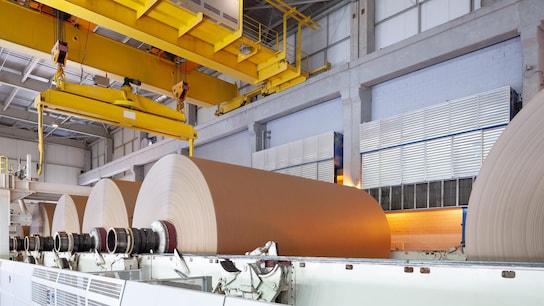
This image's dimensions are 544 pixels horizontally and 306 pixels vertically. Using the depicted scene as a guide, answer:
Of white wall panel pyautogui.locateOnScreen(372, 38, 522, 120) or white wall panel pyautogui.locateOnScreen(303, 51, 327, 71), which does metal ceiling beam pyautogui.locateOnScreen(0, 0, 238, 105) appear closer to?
white wall panel pyautogui.locateOnScreen(303, 51, 327, 71)

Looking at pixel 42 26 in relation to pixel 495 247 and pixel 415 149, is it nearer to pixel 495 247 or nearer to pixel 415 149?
pixel 415 149

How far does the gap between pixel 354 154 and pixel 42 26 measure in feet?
16.3

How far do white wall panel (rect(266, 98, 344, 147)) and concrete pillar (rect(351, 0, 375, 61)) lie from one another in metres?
0.93

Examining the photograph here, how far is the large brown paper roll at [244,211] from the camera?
3289 millimetres

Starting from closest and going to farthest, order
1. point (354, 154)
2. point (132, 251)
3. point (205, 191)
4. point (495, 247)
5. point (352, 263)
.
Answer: point (352, 263)
point (495, 247)
point (205, 191)
point (132, 251)
point (354, 154)

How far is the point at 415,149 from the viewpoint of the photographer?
20.9 ft

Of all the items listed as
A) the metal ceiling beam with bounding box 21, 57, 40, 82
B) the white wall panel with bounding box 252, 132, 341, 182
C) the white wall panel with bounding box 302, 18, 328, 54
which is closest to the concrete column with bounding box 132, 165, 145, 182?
the metal ceiling beam with bounding box 21, 57, 40, 82

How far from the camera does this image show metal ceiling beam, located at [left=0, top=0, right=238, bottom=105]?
563cm

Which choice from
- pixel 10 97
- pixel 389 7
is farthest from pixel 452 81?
pixel 10 97

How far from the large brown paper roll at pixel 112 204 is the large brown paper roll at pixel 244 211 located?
2.02 feet

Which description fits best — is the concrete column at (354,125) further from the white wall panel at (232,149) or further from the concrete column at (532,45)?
the white wall panel at (232,149)

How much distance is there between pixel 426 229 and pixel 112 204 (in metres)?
4.35

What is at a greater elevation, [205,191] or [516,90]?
[516,90]

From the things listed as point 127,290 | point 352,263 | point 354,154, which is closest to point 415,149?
point 354,154
